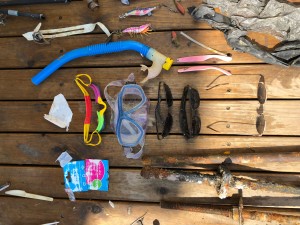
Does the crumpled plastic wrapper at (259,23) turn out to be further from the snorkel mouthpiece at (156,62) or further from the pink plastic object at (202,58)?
the snorkel mouthpiece at (156,62)

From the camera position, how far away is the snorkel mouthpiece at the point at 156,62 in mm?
2135

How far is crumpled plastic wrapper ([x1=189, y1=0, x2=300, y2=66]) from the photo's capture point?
2.01 meters

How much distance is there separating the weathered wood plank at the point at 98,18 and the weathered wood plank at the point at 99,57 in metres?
A: 0.06

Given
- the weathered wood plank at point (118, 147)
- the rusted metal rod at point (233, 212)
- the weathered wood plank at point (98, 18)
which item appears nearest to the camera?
the rusted metal rod at point (233, 212)

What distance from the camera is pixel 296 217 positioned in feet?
6.39

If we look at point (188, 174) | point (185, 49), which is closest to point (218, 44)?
point (185, 49)

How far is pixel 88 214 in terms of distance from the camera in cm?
228

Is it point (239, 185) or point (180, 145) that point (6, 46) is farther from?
point (239, 185)

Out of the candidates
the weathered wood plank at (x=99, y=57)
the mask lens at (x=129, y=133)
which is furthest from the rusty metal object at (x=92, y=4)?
the mask lens at (x=129, y=133)

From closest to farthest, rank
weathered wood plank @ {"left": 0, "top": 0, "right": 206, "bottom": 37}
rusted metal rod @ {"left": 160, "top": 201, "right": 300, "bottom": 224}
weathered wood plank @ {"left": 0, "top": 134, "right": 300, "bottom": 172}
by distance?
1. rusted metal rod @ {"left": 160, "top": 201, "right": 300, "bottom": 224}
2. weathered wood plank @ {"left": 0, "top": 134, "right": 300, "bottom": 172}
3. weathered wood plank @ {"left": 0, "top": 0, "right": 206, "bottom": 37}

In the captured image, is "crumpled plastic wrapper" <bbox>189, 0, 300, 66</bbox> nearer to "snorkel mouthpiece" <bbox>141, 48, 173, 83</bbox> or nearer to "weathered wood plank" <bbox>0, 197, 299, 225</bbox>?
"snorkel mouthpiece" <bbox>141, 48, 173, 83</bbox>

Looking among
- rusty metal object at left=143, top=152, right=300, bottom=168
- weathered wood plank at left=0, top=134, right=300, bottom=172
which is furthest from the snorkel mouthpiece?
rusty metal object at left=143, top=152, right=300, bottom=168

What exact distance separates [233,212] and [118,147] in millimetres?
797

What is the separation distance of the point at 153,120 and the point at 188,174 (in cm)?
40
